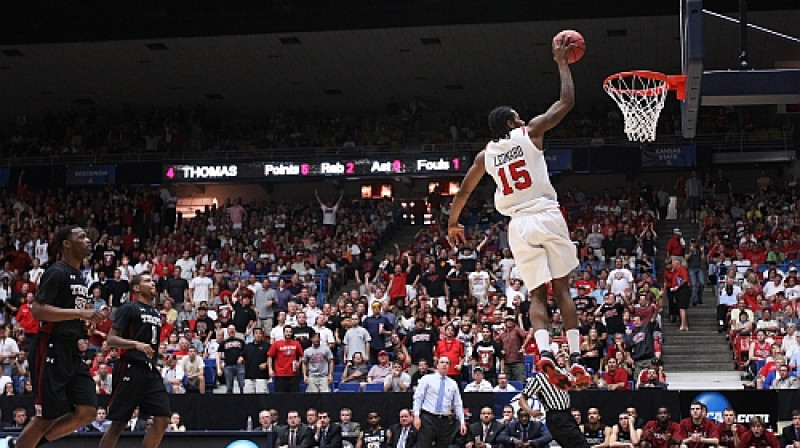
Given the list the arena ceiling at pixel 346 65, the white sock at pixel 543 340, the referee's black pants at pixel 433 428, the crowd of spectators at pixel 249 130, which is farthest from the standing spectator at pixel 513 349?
the crowd of spectators at pixel 249 130

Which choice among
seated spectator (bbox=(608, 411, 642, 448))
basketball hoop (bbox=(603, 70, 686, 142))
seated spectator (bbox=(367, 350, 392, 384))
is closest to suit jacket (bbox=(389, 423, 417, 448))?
seated spectator (bbox=(367, 350, 392, 384))

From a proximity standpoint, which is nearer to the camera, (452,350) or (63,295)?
(63,295)

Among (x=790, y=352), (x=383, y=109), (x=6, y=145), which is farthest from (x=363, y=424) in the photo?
(x=6, y=145)

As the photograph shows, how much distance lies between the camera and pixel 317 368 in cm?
2098

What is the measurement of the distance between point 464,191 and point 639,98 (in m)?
5.25

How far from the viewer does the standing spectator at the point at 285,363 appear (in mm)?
21016

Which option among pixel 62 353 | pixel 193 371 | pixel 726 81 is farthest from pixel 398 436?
pixel 62 353

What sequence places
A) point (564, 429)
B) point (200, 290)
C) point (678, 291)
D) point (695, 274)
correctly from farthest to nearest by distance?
point (200, 290) → point (695, 274) → point (678, 291) → point (564, 429)

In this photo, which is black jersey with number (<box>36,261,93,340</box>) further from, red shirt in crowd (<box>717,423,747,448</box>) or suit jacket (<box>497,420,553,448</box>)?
red shirt in crowd (<box>717,423,747,448</box>)

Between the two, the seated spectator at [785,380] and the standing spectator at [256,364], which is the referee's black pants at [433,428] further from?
the seated spectator at [785,380]

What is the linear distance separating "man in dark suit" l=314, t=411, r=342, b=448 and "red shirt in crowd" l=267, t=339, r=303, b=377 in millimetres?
2429

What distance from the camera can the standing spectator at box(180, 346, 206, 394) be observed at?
21.3 m

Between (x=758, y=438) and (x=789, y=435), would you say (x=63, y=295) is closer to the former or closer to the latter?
(x=758, y=438)

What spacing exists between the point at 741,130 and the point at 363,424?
18475mm
